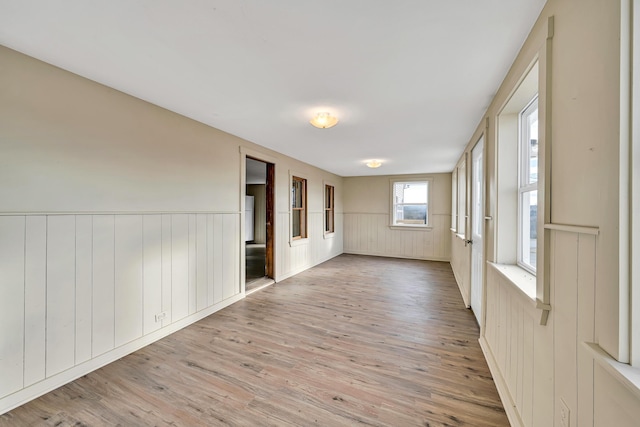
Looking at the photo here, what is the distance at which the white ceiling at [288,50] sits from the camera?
4.35ft

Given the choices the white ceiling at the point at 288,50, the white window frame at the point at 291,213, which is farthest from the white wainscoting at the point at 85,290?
the white window frame at the point at 291,213

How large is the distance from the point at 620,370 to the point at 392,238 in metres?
6.63

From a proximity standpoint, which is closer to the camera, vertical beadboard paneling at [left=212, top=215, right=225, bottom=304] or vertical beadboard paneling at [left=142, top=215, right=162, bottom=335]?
vertical beadboard paneling at [left=142, top=215, right=162, bottom=335]

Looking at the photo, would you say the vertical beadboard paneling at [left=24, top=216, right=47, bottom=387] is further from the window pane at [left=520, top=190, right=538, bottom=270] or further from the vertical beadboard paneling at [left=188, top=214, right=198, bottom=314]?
the window pane at [left=520, top=190, right=538, bottom=270]

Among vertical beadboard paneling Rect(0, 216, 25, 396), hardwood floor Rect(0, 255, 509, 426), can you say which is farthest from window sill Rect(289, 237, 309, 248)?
vertical beadboard paneling Rect(0, 216, 25, 396)

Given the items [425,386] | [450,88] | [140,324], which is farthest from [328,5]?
[140,324]

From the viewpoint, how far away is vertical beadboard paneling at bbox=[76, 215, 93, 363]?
1.98 metres

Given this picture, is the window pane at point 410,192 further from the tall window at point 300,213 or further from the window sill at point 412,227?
the tall window at point 300,213

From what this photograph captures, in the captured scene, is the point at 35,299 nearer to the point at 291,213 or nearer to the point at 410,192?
the point at 291,213

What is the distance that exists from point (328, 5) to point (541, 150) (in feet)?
4.16

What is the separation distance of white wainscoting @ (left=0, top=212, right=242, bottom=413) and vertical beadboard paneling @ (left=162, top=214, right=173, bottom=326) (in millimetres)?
10

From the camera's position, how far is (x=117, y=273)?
87.1 inches

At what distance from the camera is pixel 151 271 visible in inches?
98.3

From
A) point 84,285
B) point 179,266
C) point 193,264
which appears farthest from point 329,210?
point 84,285
